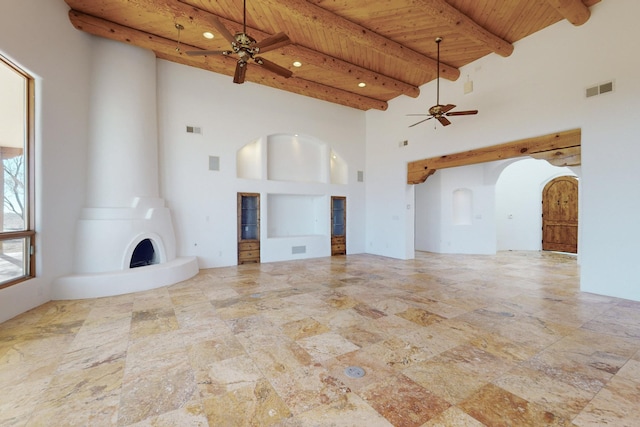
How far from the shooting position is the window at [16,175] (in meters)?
3.46

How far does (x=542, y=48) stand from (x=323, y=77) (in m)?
4.35

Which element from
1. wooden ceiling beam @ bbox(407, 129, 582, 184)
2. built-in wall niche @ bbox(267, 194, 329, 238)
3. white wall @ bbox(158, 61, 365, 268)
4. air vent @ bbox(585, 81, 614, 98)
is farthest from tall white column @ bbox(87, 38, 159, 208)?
air vent @ bbox(585, 81, 614, 98)

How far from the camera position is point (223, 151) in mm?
6758

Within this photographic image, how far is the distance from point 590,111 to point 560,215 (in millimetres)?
6500

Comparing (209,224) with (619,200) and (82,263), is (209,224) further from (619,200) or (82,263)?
(619,200)

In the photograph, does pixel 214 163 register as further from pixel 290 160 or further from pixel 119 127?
pixel 290 160

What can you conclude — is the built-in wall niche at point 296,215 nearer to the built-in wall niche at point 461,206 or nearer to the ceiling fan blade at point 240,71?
the ceiling fan blade at point 240,71

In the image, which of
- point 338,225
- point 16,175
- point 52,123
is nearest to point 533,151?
point 338,225

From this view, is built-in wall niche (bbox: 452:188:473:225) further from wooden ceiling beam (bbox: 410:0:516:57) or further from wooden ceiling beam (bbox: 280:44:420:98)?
wooden ceiling beam (bbox: 410:0:516:57)

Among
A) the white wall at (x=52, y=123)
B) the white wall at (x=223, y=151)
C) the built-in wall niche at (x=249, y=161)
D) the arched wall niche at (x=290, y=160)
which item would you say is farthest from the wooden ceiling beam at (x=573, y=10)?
the white wall at (x=52, y=123)

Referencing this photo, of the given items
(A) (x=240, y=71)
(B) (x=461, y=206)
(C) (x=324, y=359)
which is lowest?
(C) (x=324, y=359)

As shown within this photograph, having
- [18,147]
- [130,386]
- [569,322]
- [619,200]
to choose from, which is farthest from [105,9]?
[619,200]

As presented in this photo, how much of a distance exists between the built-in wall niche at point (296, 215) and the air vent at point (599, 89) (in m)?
5.86

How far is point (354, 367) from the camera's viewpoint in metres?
2.40
